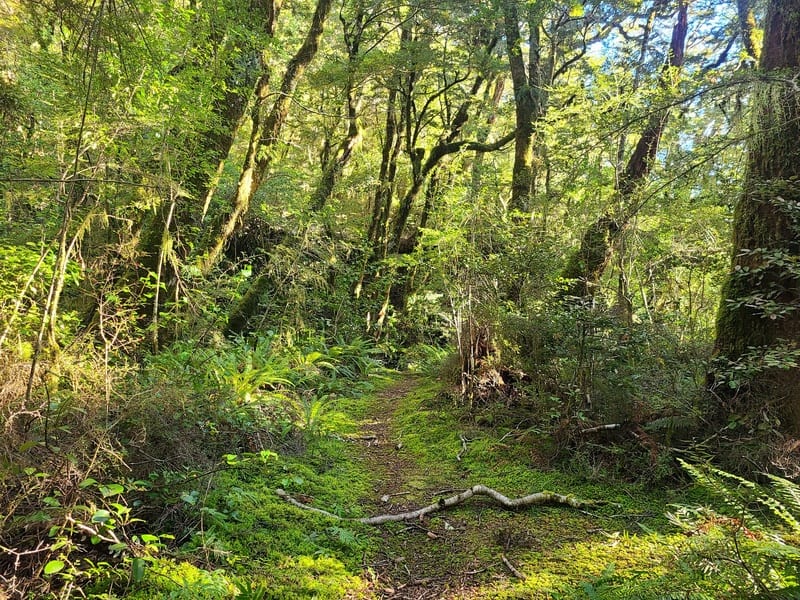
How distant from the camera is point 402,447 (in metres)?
6.01

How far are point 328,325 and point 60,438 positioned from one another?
360 inches

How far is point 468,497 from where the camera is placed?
168 inches

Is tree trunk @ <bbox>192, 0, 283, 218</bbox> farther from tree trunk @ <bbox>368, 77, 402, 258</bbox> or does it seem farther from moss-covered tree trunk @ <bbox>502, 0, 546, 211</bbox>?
tree trunk @ <bbox>368, 77, 402, 258</bbox>

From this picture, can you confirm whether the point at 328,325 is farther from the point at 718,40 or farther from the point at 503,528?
the point at 718,40

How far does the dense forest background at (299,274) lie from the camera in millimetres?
3186

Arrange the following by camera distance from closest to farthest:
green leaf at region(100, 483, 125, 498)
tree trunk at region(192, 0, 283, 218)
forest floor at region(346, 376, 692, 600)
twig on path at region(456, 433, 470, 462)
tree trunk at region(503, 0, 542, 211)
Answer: green leaf at region(100, 483, 125, 498)
forest floor at region(346, 376, 692, 600)
twig on path at region(456, 433, 470, 462)
tree trunk at region(192, 0, 283, 218)
tree trunk at region(503, 0, 542, 211)

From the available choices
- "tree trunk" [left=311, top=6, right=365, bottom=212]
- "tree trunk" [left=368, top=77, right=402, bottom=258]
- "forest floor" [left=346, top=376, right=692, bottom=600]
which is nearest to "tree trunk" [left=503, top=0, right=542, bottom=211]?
"tree trunk" [left=311, top=6, right=365, bottom=212]

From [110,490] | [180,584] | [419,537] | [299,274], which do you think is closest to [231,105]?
[299,274]

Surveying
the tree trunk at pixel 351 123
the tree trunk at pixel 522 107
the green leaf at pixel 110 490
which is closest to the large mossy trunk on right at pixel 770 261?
the green leaf at pixel 110 490

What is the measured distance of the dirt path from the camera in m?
3.07

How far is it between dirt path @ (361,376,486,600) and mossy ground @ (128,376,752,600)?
0.01m

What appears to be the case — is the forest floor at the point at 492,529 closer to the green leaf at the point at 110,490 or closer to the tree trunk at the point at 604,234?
the green leaf at the point at 110,490

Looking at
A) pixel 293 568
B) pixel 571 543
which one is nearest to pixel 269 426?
pixel 293 568

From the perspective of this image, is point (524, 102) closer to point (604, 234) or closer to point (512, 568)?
point (604, 234)
